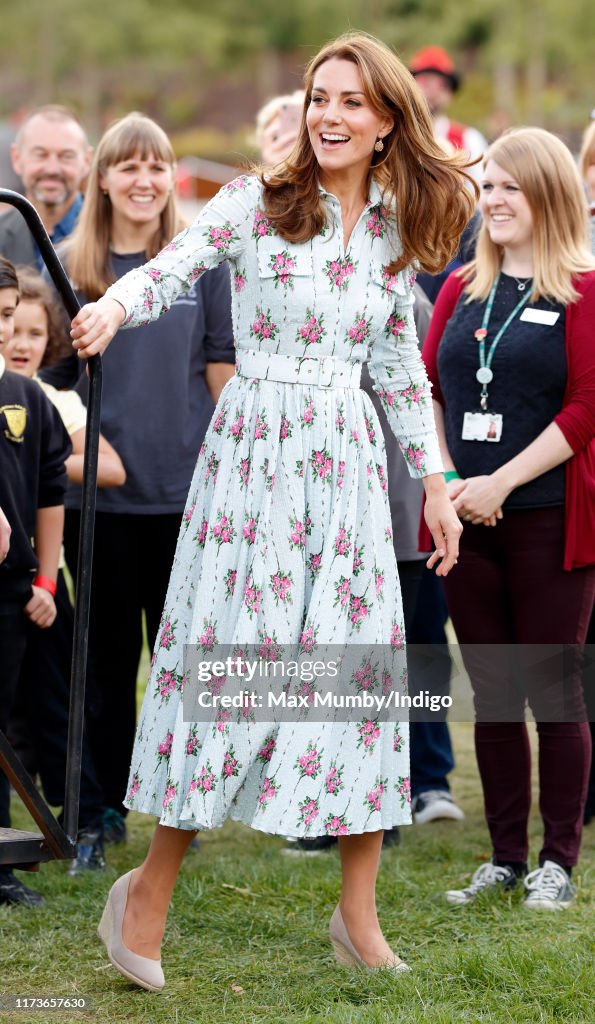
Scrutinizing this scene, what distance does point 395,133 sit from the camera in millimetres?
3480

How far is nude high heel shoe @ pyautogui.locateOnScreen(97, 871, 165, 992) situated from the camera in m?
3.38

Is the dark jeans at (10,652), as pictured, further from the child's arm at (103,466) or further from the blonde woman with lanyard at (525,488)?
the blonde woman with lanyard at (525,488)

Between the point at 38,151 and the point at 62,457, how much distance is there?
1966mm

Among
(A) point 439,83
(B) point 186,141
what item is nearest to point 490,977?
(A) point 439,83

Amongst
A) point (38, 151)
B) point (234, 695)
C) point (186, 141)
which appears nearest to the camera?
point (234, 695)

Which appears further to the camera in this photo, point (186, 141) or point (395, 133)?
point (186, 141)

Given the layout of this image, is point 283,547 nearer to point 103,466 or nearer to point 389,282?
point 389,282

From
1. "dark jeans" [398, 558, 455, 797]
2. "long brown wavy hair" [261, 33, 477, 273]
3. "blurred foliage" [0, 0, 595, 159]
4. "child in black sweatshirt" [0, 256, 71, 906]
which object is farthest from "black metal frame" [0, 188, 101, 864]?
"blurred foliage" [0, 0, 595, 159]

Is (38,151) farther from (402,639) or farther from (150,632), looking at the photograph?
(402,639)

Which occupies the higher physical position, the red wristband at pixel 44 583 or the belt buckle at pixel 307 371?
the belt buckle at pixel 307 371

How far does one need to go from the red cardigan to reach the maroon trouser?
5 centimetres

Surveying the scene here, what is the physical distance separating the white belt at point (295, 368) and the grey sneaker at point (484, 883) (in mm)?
1500

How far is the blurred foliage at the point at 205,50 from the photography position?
42938 mm

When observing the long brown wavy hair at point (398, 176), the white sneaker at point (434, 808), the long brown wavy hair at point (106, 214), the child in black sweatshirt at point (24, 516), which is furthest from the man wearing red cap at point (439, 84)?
the long brown wavy hair at point (398, 176)
